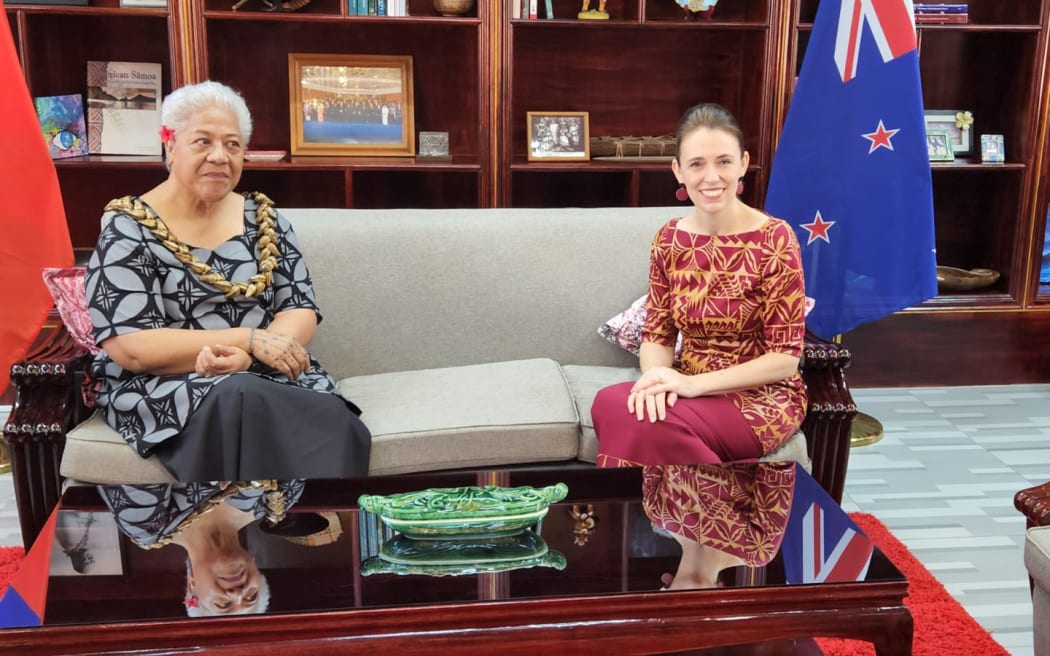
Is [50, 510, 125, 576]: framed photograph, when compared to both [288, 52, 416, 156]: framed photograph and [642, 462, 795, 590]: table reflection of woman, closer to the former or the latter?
[642, 462, 795, 590]: table reflection of woman

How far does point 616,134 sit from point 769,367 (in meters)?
2.19

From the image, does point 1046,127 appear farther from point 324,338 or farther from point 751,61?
point 324,338

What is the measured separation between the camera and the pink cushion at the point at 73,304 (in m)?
2.43

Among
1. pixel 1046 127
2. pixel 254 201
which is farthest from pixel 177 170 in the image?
pixel 1046 127

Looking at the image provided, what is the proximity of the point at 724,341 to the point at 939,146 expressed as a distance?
7.36 feet

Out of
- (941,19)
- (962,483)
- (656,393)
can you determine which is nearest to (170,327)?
(656,393)

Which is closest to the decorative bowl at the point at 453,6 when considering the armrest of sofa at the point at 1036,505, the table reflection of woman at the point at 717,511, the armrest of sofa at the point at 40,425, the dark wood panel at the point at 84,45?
the dark wood panel at the point at 84,45

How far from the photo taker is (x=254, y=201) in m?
2.57

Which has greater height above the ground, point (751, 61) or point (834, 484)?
point (751, 61)

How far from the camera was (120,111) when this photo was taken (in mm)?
3924

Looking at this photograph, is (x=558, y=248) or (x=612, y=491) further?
(x=558, y=248)

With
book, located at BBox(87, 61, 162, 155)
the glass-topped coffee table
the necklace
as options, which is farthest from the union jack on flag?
book, located at BBox(87, 61, 162, 155)

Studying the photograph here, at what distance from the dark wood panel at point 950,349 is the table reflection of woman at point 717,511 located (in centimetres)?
217

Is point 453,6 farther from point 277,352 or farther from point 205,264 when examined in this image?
point 277,352
